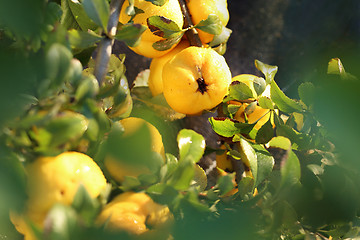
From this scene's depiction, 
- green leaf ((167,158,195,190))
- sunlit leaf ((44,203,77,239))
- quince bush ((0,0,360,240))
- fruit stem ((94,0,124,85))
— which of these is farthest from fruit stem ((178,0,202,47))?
sunlit leaf ((44,203,77,239))

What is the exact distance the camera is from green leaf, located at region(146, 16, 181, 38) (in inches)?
24.9

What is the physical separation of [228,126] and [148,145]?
29cm

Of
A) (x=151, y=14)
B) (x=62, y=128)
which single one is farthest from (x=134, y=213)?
(x=151, y=14)

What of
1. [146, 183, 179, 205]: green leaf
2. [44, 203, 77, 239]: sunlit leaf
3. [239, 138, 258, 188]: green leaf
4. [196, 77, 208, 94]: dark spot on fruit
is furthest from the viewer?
[196, 77, 208, 94]: dark spot on fruit

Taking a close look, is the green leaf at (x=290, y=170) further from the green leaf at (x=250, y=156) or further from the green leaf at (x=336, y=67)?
the green leaf at (x=336, y=67)

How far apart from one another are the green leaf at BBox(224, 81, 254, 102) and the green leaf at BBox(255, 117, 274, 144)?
58 millimetres

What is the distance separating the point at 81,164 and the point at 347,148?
0.30m

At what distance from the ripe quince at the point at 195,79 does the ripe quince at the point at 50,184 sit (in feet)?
0.83

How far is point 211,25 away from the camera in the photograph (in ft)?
2.19

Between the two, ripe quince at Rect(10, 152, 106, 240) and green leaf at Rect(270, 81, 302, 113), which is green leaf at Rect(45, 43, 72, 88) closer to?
ripe quince at Rect(10, 152, 106, 240)

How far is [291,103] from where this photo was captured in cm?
58

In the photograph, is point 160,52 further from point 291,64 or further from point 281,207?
point 291,64

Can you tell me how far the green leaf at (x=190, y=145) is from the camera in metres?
0.48

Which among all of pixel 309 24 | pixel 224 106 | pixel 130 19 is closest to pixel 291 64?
pixel 309 24
